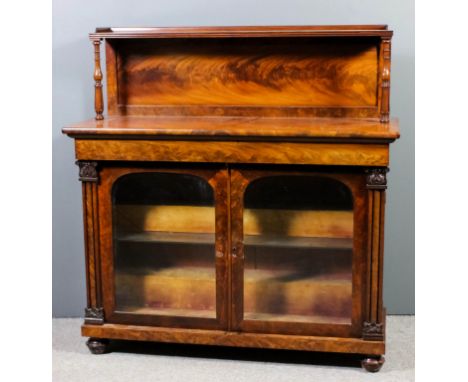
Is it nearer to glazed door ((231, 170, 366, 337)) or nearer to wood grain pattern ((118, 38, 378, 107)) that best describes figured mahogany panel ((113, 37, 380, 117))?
wood grain pattern ((118, 38, 378, 107))

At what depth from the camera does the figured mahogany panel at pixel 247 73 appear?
8.51 ft

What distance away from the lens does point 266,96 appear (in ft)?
8.68

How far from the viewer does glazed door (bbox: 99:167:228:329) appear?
2471 millimetres

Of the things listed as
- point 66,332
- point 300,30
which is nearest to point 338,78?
point 300,30

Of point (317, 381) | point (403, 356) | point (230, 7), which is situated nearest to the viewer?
point (317, 381)

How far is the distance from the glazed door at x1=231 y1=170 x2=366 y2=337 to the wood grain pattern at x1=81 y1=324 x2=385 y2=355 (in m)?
0.03

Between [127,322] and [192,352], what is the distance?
247mm

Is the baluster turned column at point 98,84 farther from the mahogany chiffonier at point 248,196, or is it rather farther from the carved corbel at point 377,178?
the carved corbel at point 377,178

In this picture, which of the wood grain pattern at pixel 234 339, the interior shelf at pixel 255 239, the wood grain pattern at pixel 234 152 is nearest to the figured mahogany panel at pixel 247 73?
the wood grain pattern at pixel 234 152

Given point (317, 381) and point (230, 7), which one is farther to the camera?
point (230, 7)

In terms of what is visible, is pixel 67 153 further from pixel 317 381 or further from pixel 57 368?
pixel 317 381

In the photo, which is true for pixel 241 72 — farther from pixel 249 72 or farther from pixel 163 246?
pixel 163 246

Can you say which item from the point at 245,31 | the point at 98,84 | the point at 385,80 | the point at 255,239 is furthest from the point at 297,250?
the point at 98,84

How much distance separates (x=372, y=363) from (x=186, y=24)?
135cm
